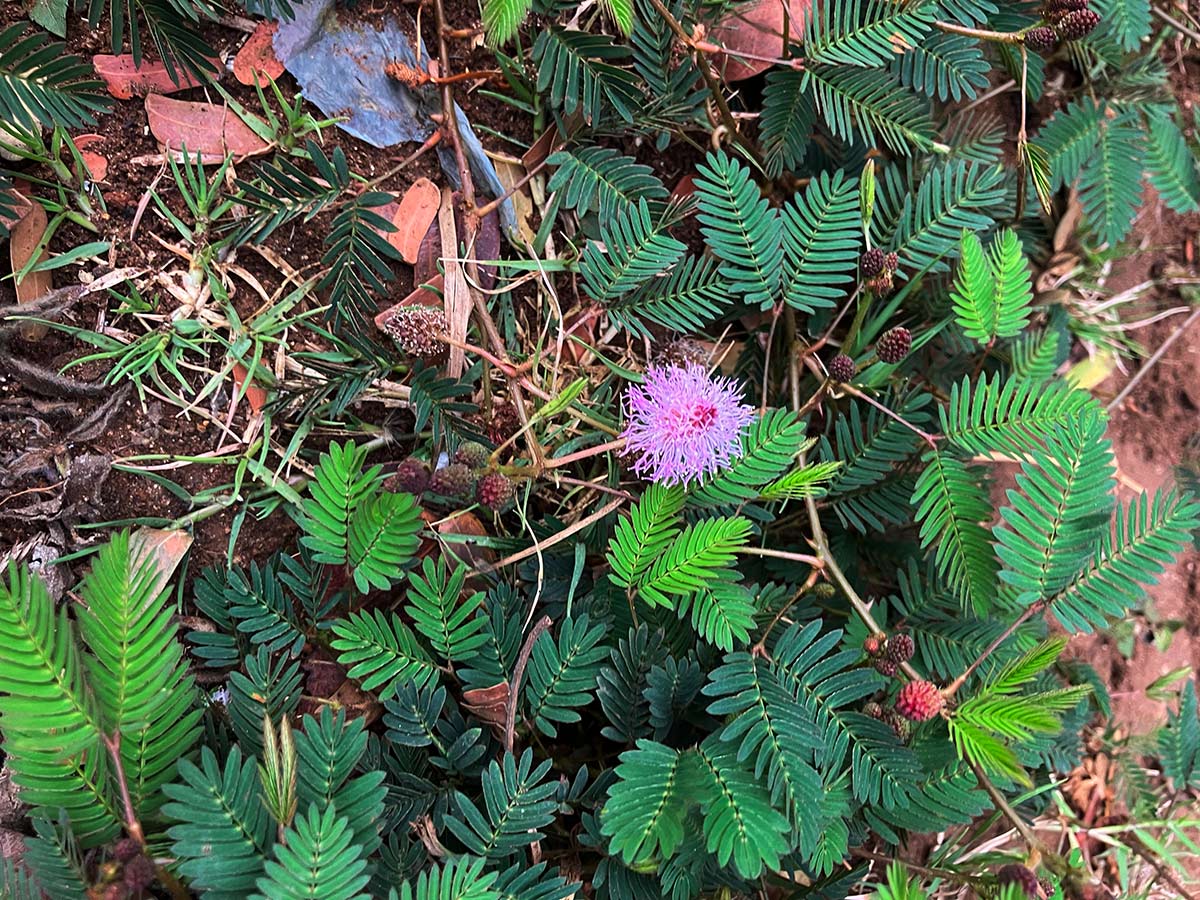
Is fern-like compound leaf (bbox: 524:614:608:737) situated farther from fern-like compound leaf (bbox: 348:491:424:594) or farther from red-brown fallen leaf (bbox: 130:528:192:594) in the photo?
red-brown fallen leaf (bbox: 130:528:192:594)

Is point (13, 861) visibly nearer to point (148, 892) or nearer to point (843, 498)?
point (148, 892)

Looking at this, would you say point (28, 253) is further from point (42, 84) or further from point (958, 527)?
point (958, 527)

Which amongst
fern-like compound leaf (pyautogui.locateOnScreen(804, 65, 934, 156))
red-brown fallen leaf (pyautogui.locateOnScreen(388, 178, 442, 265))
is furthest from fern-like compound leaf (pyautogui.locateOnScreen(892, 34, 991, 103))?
red-brown fallen leaf (pyautogui.locateOnScreen(388, 178, 442, 265))

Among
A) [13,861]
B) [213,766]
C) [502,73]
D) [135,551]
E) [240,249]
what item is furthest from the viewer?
[502,73]

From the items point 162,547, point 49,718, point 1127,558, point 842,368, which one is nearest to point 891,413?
point 842,368

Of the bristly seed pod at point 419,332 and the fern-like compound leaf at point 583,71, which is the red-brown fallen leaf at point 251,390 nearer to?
the bristly seed pod at point 419,332

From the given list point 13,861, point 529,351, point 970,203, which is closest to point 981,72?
point 970,203
